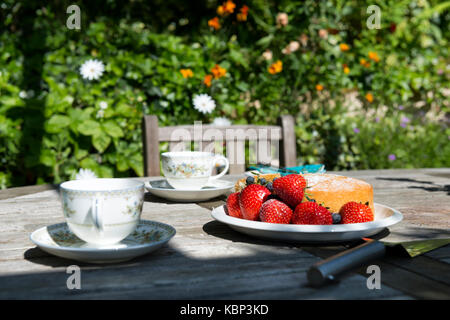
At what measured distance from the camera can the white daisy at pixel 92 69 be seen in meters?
3.22

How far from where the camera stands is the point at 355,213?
0.95m

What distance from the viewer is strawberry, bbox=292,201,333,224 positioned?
36.3 inches

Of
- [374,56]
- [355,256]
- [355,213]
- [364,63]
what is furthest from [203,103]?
[355,256]

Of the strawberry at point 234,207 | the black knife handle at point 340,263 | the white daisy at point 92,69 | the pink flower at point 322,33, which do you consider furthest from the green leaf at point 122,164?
the black knife handle at point 340,263

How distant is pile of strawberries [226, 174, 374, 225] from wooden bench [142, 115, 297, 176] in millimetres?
1111

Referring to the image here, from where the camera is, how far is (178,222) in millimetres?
1111

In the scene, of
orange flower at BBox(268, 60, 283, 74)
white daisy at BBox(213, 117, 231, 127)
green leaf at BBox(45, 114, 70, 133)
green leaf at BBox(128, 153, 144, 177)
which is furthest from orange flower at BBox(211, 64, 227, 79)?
green leaf at BBox(45, 114, 70, 133)

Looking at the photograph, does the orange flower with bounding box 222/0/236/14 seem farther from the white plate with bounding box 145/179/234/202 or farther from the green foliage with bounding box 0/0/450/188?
the white plate with bounding box 145/179/234/202

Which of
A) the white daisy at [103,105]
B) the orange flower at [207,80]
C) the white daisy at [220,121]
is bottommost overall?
the white daisy at [220,121]

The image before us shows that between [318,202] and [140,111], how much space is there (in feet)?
8.03

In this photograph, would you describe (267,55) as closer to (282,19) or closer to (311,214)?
(282,19)

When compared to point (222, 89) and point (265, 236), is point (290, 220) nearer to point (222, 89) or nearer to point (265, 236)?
point (265, 236)

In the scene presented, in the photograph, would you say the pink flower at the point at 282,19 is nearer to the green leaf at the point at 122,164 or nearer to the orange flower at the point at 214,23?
the orange flower at the point at 214,23

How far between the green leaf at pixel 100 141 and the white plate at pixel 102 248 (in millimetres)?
2084
